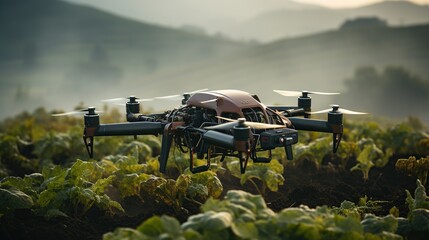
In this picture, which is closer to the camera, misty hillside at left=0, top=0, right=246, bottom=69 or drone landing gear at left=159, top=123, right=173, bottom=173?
drone landing gear at left=159, top=123, right=173, bottom=173

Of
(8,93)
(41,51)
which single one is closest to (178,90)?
(8,93)

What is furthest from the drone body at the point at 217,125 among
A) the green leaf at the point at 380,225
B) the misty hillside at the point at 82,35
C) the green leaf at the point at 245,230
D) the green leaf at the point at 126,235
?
the misty hillside at the point at 82,35

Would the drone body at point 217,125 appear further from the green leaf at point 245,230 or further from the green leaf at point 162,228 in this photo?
the green leaf at point 162,228

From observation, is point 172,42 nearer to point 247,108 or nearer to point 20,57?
point 20,57

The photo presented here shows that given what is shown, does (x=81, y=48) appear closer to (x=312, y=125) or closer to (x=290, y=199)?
(x=290, y=199)

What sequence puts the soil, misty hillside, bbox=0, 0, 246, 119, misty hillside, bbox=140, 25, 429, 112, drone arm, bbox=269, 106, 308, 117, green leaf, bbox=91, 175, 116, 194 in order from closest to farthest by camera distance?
the soil, green leaf, bbox=91, 175, 116, 194, drone arm, bbox=269, 106, 308, 117, misty hillside, bbox=140, 25, 429, 112, misty hillside, bbox=0, 0, 246, 119

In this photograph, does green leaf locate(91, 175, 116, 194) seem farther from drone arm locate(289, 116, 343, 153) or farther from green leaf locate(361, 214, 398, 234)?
green leaf locate(361, 214, 398, 234)

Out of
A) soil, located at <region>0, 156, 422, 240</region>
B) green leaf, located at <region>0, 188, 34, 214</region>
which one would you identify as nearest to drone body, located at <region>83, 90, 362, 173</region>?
soil, located at <region>0, 156, 422, 240</region>

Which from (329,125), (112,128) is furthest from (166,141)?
(329,125)
